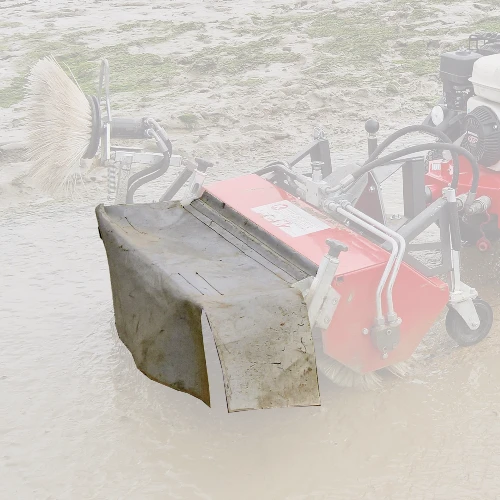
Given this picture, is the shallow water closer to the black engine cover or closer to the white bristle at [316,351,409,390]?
the white bristle at [316,351,409,390]

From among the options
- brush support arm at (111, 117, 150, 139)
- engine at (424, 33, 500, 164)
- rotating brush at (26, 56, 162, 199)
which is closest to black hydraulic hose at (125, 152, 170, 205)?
rotating brush at (26, 56, 162, 199)

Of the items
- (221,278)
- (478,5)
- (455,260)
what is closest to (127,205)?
(221,278)

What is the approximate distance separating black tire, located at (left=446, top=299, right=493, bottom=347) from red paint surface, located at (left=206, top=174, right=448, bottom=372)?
33cm

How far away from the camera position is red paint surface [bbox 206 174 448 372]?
136 inches

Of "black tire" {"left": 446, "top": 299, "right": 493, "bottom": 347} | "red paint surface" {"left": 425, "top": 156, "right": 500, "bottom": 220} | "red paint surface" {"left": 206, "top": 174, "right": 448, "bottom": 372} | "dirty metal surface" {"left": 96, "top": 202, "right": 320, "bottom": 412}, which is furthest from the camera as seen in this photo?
"red paint surface" {"left": 425, "top": 156, "right": 500, "bottom": 220}

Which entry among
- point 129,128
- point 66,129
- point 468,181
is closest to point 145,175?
point 129,128

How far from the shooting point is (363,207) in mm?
4188

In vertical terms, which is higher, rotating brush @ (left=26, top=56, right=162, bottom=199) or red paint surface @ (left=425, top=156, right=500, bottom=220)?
rotating brush @ (left=26, top=56, right=162, bottom=199)

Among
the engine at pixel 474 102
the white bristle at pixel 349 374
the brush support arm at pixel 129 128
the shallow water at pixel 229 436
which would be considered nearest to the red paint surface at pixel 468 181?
the engine at pixel 474 102

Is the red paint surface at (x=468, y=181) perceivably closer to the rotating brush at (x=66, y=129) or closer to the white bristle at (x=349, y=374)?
the white bristle at (x=349, y=374)

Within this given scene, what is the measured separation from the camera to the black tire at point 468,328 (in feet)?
13.1

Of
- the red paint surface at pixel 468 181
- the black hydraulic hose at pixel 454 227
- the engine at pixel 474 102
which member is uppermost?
the engine at pixel 474 102

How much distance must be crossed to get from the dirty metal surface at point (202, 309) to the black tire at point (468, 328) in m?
1.01

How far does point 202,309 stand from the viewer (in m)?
3.12
